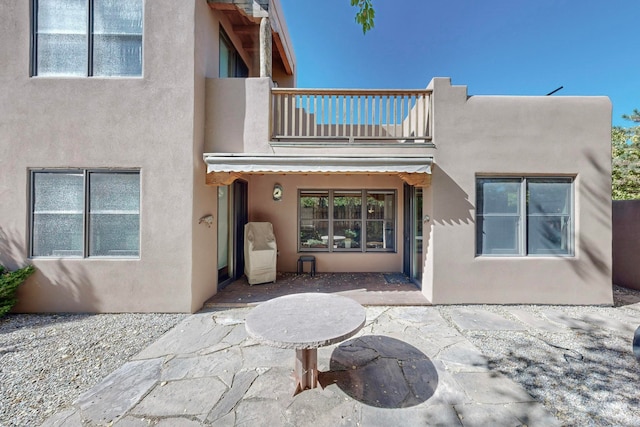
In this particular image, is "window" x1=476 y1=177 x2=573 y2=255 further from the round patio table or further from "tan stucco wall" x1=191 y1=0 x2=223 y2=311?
"tan stucco wall" x1=191 y1=0 x2=223 y2=311

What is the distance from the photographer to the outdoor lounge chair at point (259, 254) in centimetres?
653

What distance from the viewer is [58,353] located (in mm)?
3549

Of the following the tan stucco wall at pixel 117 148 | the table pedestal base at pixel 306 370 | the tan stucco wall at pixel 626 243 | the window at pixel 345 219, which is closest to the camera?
the table pedestal base at pixel 306 370

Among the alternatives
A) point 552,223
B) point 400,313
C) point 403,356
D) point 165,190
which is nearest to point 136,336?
point 165,190

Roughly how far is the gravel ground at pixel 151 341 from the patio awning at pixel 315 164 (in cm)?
290

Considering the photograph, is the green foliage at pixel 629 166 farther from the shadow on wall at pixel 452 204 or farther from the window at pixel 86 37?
the window at pixel 86 37

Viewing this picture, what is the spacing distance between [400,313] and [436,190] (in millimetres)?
2561

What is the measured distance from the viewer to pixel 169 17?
4875 mm

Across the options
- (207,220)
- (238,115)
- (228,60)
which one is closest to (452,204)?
(238,115)

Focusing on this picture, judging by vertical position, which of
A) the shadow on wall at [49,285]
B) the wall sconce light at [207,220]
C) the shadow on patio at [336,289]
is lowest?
the shadow on patio at [336,289]

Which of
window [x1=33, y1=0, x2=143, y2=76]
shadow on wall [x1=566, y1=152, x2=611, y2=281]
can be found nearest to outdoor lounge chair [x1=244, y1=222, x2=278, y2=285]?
window [x1=33, y1=0, x2=143, y2=76]

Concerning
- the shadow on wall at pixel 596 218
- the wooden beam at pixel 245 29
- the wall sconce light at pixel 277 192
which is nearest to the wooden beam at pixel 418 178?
the shadow on wall at pixel 596 218

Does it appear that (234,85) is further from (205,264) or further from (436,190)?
(436,190)

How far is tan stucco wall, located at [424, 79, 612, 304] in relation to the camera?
529 cm
